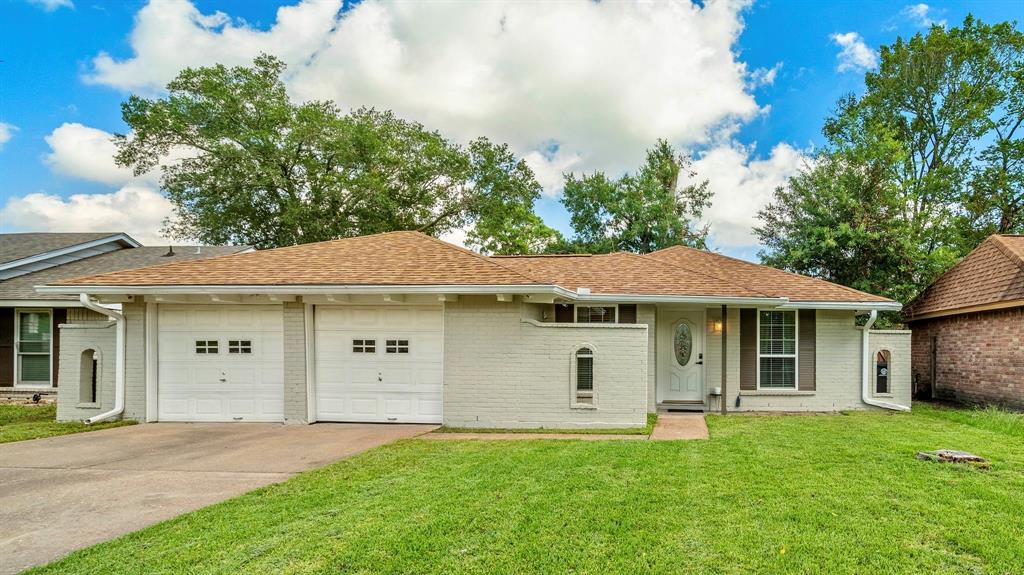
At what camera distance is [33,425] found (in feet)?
30.9

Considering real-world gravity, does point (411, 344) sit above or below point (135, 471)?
above

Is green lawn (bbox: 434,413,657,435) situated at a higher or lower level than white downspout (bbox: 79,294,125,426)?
lower

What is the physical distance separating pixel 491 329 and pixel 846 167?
47.4 ft

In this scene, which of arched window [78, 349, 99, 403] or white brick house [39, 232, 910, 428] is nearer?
white brick house [39, 232, 910, 428]

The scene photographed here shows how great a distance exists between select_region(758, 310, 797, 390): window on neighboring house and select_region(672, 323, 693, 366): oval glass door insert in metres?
1.44

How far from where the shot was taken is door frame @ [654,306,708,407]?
11352 millimetres

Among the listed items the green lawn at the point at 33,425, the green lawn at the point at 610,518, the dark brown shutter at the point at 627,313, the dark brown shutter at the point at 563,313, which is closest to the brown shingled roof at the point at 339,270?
the dark brown shutter at the point at 563,313

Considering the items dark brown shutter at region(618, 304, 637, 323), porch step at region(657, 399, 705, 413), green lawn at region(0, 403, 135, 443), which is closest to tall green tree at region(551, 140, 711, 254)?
porch step at region(657, 399, 705, 413)

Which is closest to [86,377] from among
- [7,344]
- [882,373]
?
[7,344]

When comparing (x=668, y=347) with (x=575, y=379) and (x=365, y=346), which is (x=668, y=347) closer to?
(x=575, y=379)

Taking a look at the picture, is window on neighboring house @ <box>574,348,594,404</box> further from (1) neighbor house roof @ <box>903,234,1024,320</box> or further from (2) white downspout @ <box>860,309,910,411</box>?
(1) neighbor house roof @ <box>903,234,1024,320</box>

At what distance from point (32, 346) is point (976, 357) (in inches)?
876

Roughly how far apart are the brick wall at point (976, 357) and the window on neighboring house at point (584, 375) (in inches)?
353

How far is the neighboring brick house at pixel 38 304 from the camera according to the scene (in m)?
12.8
